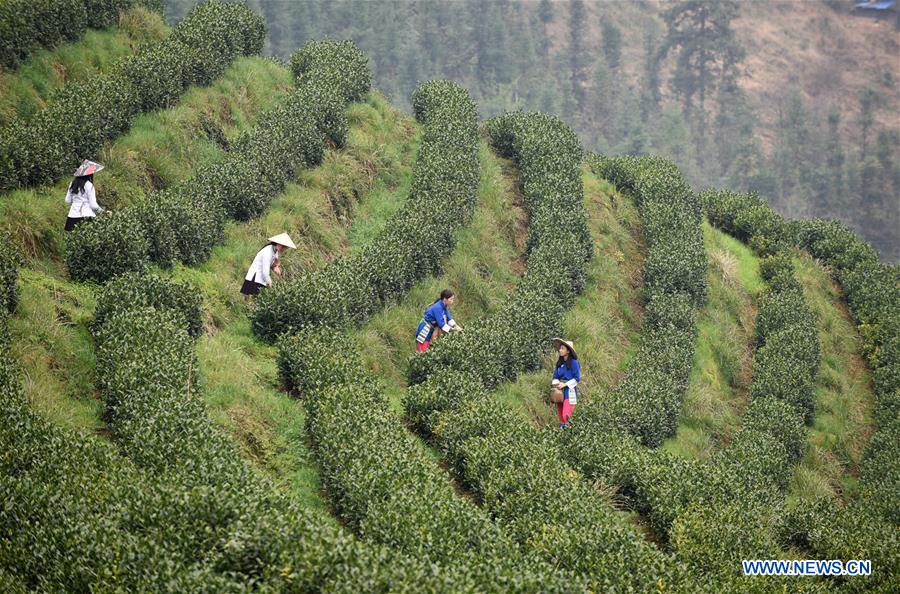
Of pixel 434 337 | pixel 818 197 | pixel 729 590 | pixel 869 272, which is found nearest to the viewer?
pixel 729 590

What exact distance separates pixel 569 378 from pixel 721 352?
8470 millimetres

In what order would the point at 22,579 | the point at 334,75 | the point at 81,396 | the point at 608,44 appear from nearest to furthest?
the point at 22,579, the point at 81,396, the point at 334,75, the point at 608,44

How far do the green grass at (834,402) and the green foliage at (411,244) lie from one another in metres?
9.42

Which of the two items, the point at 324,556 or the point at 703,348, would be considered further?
the point at 703,348

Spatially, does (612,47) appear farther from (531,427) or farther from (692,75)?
(531,427)

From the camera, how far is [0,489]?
11.1 meters

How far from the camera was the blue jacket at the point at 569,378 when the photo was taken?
20438mm

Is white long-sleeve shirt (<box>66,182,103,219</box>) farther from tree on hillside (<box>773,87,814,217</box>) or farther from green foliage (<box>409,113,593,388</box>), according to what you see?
tree on hillside (<box>773,87,814,217</box>)

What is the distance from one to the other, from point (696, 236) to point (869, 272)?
7754 millimetres

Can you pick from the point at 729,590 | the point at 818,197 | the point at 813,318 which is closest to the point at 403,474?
the point at 729,590

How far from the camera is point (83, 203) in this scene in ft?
60.5

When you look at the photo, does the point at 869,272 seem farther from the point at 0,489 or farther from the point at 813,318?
the point at 0,489

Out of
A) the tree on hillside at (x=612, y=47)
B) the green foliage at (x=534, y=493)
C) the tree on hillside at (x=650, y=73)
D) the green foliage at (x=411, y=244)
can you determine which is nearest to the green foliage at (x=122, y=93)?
the green foliage at (x=411, y=244)

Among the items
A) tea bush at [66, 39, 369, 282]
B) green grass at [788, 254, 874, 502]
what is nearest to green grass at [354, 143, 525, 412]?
tea bush at [66, 39, 369, 282]
